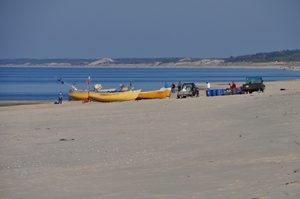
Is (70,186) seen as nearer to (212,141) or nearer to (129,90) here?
(212,141)

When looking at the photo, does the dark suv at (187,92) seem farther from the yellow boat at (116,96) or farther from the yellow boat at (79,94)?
the yellow boat at (79,94)

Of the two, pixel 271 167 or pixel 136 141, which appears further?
pixel 136 141

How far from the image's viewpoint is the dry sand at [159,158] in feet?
26.9

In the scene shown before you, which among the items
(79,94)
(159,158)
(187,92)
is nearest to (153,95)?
(187,92)

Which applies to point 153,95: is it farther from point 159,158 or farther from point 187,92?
point 159,158

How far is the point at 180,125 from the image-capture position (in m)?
16.9

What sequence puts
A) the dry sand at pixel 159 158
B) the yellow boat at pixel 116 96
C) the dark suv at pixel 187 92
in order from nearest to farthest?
the dry sand at pixel 159 158 < the dark suv at pixel 187 92 < the yellow boat at pixel 116 96

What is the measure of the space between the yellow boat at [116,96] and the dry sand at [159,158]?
1914 centimetres

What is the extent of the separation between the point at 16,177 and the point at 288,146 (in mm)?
5647

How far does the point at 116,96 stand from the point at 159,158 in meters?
27.1

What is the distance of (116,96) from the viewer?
125 feet

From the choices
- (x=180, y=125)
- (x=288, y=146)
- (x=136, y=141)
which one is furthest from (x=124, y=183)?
(x=180, y=125)

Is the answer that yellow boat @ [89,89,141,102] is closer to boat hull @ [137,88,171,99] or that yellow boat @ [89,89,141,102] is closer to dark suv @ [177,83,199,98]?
boat hull @ [137,88,171,99]

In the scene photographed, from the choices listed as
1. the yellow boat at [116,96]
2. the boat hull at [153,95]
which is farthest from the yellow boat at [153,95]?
the yellow boat at [116,96]
